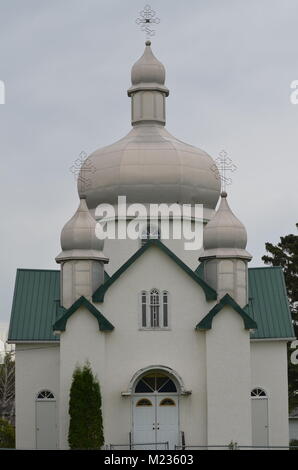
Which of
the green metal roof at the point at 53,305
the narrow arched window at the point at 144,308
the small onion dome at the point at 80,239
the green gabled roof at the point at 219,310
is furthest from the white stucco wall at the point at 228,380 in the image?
the small onion dome at the point at 80,239

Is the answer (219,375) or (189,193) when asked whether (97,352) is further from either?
(189,193)

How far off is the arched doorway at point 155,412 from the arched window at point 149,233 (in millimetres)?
7041

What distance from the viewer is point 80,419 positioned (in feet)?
119

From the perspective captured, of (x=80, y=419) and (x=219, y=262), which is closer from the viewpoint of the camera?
(x=80, y=419)

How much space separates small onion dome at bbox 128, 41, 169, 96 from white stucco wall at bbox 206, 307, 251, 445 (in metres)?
12.6

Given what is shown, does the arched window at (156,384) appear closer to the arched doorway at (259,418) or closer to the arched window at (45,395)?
the arched doorway at (259,418)

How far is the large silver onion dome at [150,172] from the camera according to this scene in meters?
43.6

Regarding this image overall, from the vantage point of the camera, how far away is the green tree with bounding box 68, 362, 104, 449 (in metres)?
36.2

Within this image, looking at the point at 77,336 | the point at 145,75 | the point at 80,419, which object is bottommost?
the point at 80,419

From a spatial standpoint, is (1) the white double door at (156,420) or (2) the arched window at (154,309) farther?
(2) the arched window at (154,309)

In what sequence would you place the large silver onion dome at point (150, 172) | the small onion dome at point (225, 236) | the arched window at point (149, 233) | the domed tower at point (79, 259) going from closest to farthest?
1. the domed tower at point (79, 259)
2. the small onion dome at point (225, 236)
3. the arched window at point (149, 233)
4. the large silver onion dome at point (150, 172)

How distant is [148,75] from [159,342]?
1343 centimetres

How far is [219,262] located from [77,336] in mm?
5497
